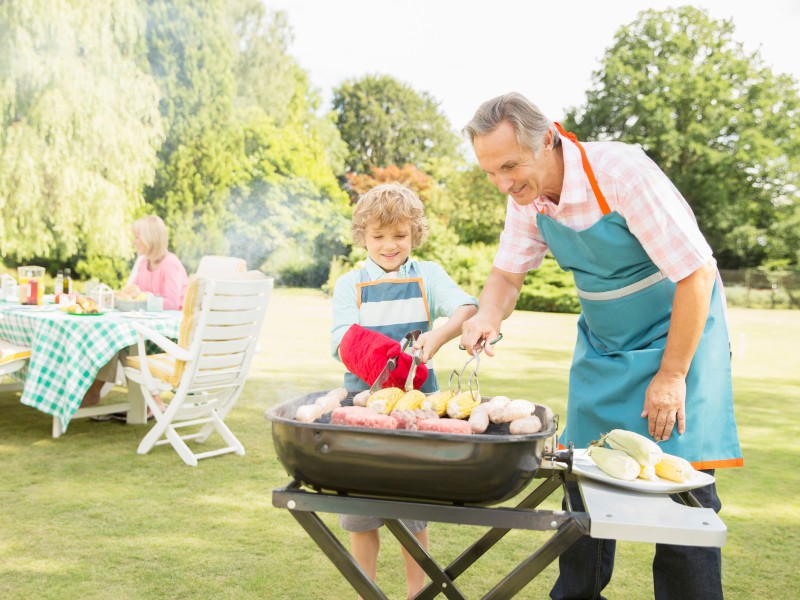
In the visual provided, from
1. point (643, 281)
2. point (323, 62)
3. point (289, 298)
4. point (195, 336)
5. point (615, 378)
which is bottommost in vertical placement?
point (289, 298)

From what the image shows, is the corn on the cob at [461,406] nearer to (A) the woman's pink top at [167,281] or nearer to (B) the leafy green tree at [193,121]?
(A) the woman's pink top at [167,281]

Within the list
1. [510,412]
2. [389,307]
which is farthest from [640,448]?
[389,307]

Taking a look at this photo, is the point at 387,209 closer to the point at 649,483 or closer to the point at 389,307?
the point at 389,307

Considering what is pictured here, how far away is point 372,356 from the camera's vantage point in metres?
1.69

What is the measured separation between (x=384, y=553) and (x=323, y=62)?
48348 millimetres

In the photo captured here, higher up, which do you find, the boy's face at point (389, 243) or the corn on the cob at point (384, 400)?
the boy's face at point (389, 243)

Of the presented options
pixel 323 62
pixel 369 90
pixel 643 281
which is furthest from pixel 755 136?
pixel 643 281

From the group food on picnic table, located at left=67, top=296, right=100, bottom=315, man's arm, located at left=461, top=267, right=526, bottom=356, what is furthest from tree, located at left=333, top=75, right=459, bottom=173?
man's arm, located at left=461, top=267, right=526, bottom=356

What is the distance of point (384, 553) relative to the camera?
9.97ft

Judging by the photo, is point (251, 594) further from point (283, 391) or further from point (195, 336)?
point (283, 391)

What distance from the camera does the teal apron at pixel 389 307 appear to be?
2.12 m

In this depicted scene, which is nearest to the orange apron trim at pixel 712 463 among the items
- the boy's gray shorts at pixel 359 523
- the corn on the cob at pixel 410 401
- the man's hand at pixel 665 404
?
the man's hand at pixel 665 404

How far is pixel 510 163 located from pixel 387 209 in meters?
0.47

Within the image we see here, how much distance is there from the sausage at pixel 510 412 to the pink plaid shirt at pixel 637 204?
53 cm
